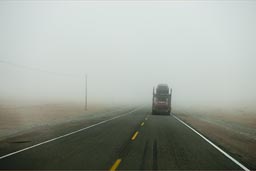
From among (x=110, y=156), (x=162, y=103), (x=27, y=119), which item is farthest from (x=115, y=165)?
(x=162, y=103)

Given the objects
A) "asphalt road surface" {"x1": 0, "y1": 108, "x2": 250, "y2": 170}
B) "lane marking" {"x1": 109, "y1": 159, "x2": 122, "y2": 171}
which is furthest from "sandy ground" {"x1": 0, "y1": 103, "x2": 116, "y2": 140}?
"lane marking" {"x1": 109, "y1": 159, "x2": 122, "y2": 171}

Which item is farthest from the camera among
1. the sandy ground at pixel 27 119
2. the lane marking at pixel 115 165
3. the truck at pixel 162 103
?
the truck at pixel 162 103

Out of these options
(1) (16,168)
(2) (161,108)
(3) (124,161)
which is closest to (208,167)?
(3) (124,161)

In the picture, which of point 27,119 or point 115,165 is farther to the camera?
point 27,119

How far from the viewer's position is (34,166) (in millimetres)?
6715

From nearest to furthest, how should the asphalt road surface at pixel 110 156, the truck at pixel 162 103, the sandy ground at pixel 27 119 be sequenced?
the asphalt road surface at pixel 110 156 → the sandy ground at pixel 27 119 → the truck at pixel 162 103

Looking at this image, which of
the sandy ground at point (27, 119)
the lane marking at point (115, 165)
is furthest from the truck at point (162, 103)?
the lane marking at point (115, 165)

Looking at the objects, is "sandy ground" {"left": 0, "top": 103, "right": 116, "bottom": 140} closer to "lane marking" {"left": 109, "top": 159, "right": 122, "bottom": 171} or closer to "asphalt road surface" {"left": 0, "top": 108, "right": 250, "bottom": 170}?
"asphalt road surface" {"left": 0, "top": 108, "right": 250, "bottom": 170}

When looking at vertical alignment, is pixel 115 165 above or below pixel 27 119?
above

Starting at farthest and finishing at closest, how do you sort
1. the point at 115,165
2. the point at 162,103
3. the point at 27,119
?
the point at 162,103 < the point at 27,119 < the point at 115,165

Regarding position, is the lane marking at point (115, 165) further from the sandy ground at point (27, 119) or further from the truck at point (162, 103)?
the truck at point (162, 103)

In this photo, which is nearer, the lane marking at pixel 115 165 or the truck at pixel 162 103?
the lane marking at pixel 115 165

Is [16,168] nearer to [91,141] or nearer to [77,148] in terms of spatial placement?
[77,148]

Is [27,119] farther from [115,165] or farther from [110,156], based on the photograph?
[115,165]
